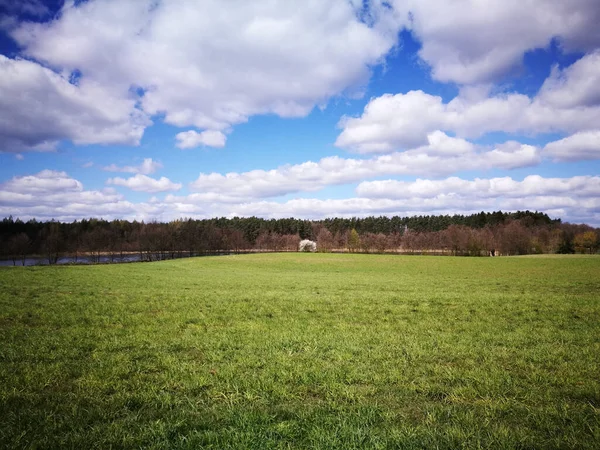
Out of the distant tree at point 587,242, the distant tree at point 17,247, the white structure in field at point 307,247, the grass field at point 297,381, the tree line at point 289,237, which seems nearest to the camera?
the grass field at point 297,381

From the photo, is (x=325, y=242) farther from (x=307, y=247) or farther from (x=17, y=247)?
(x=17, y=247)

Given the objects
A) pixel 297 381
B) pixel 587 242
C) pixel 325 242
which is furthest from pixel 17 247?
pixel 587 242

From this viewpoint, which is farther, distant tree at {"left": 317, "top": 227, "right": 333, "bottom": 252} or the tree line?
distant tree at {"left": 317, "top": 227, "right": 333, "bottom": 252}

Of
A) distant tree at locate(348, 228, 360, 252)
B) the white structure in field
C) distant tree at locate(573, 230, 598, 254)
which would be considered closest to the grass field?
distant tree at locate(348, 228, 360, 252)

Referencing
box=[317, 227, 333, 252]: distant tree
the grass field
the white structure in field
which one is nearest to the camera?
the grass field

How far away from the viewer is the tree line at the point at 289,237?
108 meters

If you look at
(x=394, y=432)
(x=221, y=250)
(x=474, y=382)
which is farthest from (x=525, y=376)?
(x=221, y=250)

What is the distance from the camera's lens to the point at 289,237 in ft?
509

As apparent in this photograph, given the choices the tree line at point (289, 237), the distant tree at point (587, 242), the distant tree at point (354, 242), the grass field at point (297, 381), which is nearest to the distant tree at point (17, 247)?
the tree line at point (289, 237)

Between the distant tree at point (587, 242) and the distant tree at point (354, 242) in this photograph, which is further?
the distant tree at point (354, 242)

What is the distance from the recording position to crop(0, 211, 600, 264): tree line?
108m

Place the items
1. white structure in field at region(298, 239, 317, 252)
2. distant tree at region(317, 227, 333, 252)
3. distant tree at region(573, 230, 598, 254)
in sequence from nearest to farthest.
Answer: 1. distant tree at region(573, 230, 598, 254)
2. distant tree at region(317, 227, 333, 252)
3. white structure in field at region(298, 239, 317, 252)

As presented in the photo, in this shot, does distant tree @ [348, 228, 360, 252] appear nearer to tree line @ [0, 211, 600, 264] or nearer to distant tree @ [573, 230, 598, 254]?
tree line @ [0, 211, 600, 264]

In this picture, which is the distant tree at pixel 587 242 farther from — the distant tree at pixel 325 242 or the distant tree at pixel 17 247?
the distant tree at pixel 17 247
